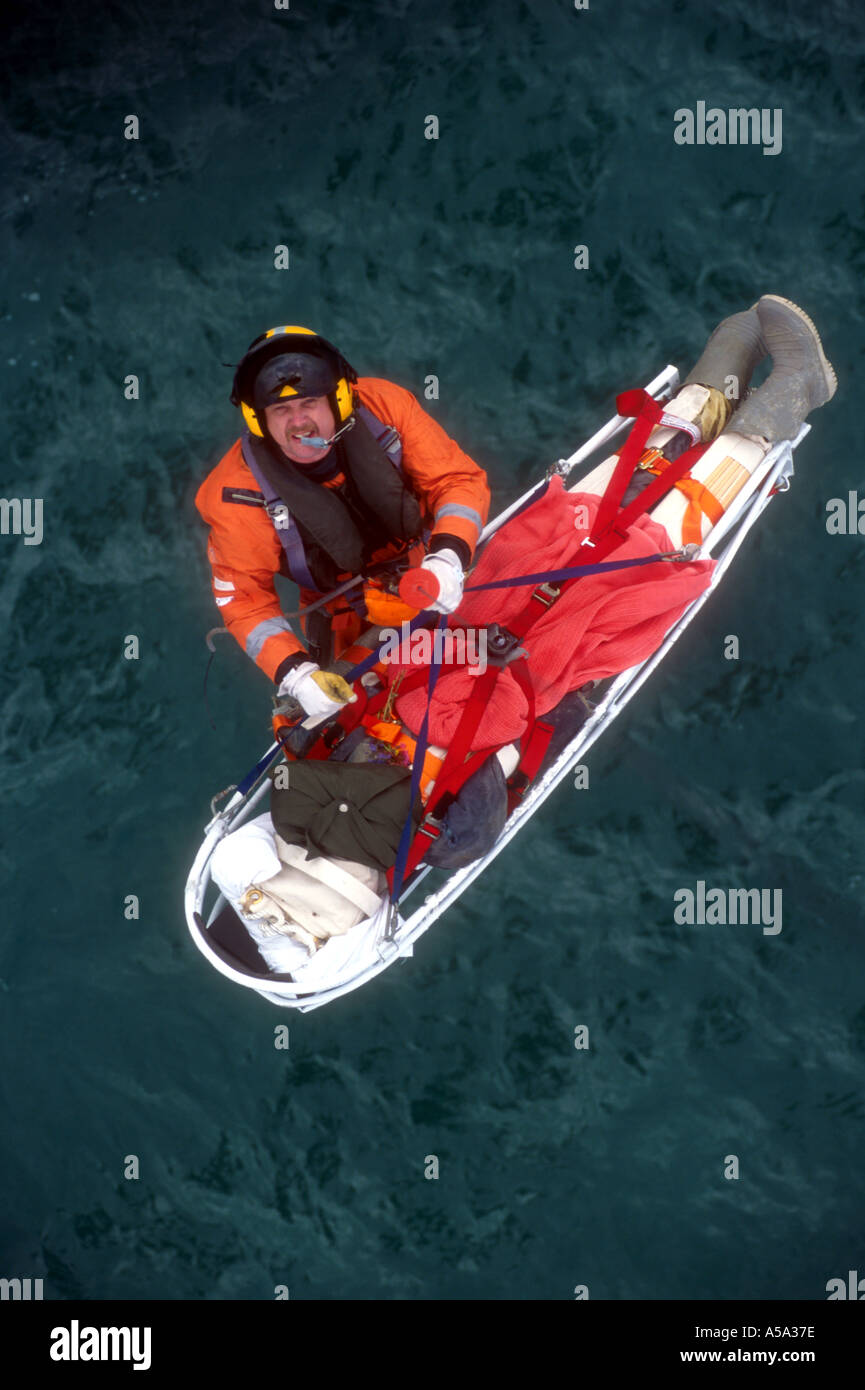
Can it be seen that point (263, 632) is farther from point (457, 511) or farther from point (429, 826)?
point (429, 826)

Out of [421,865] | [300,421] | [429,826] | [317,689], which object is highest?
[300,421]

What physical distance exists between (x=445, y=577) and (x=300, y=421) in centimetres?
105

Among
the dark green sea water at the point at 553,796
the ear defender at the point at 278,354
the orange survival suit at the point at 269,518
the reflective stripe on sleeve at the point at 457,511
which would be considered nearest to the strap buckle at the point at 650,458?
the dark green sea water at the point at 553,796

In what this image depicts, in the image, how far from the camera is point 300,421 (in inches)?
215

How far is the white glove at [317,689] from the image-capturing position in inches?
224

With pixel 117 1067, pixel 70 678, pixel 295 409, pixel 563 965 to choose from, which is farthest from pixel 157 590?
pixel 563 965

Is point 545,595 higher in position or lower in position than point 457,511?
lower

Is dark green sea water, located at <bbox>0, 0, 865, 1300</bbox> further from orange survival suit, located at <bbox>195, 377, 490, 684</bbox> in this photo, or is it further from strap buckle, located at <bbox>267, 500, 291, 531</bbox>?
strap buckle, located at <bbox>267, 500, 291, 531</bbox>

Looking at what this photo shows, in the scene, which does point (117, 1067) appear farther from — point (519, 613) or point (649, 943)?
point (519, 613)

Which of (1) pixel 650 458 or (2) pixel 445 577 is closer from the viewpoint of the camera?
(2) pixel 445 577

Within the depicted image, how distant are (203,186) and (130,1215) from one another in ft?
23.8

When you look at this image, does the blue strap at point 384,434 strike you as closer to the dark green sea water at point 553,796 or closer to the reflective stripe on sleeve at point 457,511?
the reflective stripe on sleeve at point 457,511

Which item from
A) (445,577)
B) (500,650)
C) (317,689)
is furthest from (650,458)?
(317,689)

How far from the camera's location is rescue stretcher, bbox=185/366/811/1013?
5.87 meters
